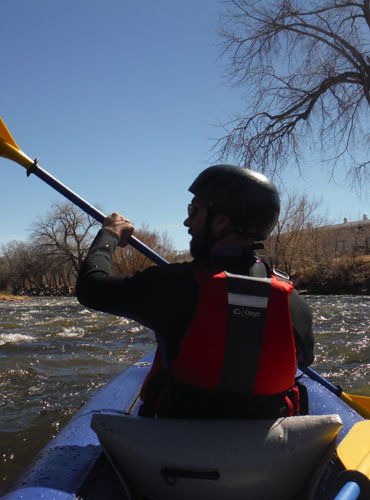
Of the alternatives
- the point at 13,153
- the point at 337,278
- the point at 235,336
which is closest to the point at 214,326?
the point at 235,336

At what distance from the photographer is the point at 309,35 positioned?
10625 mm

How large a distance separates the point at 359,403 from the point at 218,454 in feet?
6.17

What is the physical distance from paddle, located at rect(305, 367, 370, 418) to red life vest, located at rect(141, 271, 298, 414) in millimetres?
1480

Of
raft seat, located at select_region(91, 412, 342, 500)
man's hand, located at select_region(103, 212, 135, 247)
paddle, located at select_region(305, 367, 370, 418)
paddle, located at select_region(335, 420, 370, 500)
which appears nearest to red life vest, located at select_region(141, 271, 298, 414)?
raft seat, located at select_region(91, 412, 342, 500)

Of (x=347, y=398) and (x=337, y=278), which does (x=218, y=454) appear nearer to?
(x=347, y=398)

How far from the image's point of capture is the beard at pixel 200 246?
1.66 metres

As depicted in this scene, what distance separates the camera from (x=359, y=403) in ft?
9.73

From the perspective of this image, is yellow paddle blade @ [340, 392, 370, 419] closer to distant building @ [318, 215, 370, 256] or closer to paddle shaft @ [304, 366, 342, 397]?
paddle shaft @ [304, 366, 342, 397]

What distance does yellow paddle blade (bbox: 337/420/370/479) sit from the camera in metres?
1.54

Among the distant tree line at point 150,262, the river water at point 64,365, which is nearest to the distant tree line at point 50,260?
the distant tree line at point 150,262

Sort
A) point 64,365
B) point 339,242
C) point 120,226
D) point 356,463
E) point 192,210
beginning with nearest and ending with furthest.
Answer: point 356,463 < point 192,210 < point 120,226 < point 64,365 < point 339,242

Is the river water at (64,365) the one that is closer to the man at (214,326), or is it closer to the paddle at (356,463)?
the man at (214,326)

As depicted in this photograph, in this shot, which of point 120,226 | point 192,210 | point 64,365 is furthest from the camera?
point 64,365

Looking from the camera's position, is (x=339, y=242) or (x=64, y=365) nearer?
(x=64, y=365)
